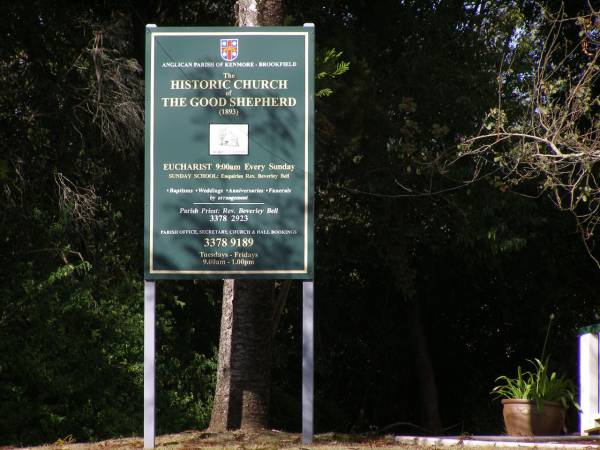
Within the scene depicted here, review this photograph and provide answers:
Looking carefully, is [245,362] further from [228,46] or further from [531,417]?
[531,417]

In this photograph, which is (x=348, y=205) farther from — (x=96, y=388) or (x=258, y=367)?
(x=258, y=367)

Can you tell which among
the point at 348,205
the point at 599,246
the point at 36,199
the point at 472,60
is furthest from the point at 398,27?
the point at 36,199

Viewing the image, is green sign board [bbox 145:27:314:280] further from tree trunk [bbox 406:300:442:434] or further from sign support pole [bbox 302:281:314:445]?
tree trunk [bbox 406:300:442:434]

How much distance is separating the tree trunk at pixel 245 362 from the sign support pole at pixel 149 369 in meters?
1.11

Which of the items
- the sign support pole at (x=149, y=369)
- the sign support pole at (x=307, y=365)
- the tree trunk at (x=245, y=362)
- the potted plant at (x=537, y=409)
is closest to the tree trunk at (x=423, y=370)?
the potted plant at (x=537, y=409)

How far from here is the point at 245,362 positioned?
9.03 meters

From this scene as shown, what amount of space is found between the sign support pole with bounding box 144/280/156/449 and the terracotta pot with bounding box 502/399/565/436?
3897mm

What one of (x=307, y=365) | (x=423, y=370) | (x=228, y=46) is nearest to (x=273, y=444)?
(x=307, y=365)

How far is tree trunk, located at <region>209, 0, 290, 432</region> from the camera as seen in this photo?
899cm

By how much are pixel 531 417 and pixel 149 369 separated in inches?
164

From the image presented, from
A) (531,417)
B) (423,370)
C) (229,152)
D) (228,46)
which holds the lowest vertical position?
(423,370)

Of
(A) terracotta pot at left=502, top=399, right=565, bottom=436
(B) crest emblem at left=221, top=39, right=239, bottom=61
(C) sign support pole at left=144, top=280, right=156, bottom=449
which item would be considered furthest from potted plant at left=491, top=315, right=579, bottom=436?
(B) crest emblem at left=221, top=39, right=239, bottom=61

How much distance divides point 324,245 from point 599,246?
5.01 meters

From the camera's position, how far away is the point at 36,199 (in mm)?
13500
